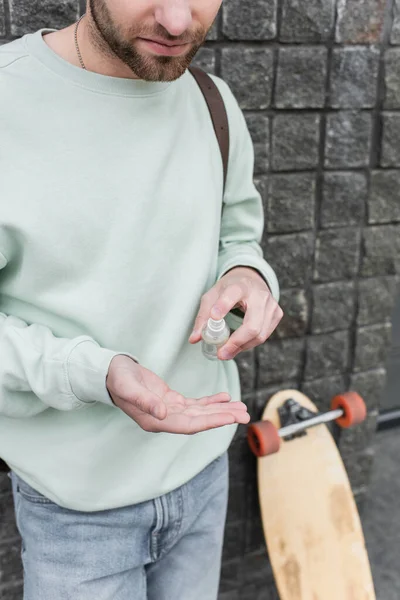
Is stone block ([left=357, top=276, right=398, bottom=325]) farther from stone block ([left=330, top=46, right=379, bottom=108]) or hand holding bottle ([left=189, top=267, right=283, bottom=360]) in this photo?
hand holding bottle ([left=189, top=267, right=283, bottom=360])

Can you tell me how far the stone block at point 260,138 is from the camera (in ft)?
5.48

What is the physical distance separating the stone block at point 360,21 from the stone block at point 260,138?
0.31m

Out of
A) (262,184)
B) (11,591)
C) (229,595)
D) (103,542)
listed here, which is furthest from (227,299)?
(229,595)

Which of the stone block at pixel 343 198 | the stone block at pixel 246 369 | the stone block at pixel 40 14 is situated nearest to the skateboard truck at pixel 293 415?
the stone block at pixel 246 369

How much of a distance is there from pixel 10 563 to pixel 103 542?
0.80m

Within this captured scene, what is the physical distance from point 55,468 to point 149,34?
82cm

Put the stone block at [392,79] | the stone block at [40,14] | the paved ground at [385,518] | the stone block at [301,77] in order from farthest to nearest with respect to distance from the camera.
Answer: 1. the paved ground at [385,518]
2. the stone block at [392,79]
3. the stone block at [301,77]
4. the stone block at [40,14]

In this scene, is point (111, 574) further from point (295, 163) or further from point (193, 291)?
point (295, 163)

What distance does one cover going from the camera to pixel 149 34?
1.03 meters

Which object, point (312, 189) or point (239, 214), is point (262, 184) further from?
A: point (239, 214)

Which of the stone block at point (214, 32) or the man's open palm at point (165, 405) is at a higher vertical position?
the stone block at point (214, 32)

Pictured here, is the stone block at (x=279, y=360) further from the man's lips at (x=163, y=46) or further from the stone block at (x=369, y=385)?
the man's lips at (x=163, y=46)

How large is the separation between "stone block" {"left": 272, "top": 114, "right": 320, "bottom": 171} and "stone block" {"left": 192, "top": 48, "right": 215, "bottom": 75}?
0.79ft

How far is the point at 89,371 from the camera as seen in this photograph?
1005 mm
